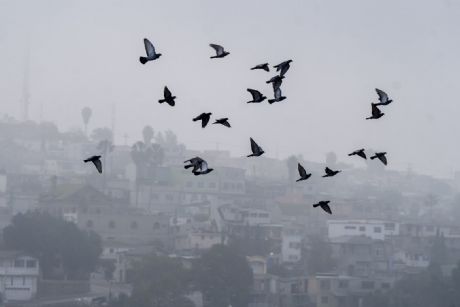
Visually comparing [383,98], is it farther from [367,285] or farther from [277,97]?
[367,285]

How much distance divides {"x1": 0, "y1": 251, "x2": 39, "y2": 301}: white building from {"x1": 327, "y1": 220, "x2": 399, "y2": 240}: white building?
2342cm

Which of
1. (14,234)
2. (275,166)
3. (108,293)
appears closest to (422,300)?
(108,293)

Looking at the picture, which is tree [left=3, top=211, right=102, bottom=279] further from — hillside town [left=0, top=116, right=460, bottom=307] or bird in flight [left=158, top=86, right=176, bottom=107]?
bird in flight [left=158, top=86, right=176, bottom=107]

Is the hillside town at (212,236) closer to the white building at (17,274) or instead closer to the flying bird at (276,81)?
the white building at (17,274)

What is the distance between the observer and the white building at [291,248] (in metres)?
77.6

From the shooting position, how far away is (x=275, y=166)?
532 feet

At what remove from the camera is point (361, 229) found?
8275 cm

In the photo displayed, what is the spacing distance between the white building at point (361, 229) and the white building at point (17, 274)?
23422mm

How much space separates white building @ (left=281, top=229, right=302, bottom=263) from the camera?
254ft

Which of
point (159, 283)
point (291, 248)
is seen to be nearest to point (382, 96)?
point (159, 283)

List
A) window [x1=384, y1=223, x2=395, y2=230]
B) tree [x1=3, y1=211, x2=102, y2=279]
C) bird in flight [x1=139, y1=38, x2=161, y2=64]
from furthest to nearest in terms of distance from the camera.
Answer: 1. window [x1=384, y1=223, x2=395, y2=230]
2. tree [x1=3, y1=211, x2=102, y2=279]
3. bird in flight [x1=139, y1=38, x2=161, y2=64]

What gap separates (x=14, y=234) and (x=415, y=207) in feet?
179

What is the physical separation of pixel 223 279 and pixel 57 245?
31.1 feet

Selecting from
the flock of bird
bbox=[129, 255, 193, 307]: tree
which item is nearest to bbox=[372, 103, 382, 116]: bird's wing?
the flock of bird
